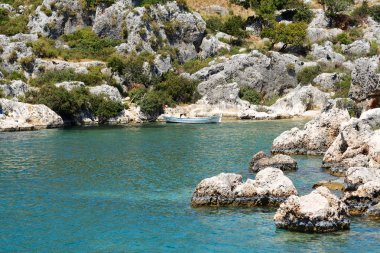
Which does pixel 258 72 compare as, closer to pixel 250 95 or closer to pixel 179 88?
pixel 250 95

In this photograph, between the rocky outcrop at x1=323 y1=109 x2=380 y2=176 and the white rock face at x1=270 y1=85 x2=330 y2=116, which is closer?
the rocky outcrop at x1=323 y1=109 x2=380 y2=176

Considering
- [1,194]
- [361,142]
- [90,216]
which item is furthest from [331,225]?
[1,194]

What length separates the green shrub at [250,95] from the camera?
10250cm

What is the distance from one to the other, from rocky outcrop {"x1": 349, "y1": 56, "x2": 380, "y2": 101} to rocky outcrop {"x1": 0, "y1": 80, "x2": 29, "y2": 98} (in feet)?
194

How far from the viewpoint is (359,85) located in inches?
1802

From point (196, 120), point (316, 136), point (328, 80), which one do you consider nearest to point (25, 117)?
point (196, 120)

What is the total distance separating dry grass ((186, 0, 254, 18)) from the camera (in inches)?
5256

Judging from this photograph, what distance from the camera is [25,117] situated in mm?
81938

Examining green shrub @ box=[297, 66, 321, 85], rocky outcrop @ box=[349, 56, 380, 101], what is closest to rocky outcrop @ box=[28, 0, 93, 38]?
green shrub @ box=[297, 66, 321, 85]

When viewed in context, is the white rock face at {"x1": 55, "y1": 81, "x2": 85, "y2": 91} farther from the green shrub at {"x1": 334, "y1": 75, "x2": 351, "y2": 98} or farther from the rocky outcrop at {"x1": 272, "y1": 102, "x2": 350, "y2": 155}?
the rocky outcrop at {"x1": 272, "y1": 102, "x2": 350, "y2": 155}

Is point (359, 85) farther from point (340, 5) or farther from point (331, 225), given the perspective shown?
point (340, 5)

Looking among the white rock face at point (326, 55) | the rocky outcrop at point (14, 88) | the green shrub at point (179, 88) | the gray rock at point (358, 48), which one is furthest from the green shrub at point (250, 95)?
the rocky outcrop at point (14, 88)

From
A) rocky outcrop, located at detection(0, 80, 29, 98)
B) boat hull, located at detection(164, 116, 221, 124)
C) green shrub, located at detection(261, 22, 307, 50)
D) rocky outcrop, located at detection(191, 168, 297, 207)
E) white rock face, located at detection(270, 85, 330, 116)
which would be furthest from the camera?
green shrub, located at detection(261, 22, 307, 50)

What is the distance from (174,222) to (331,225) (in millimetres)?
7410
